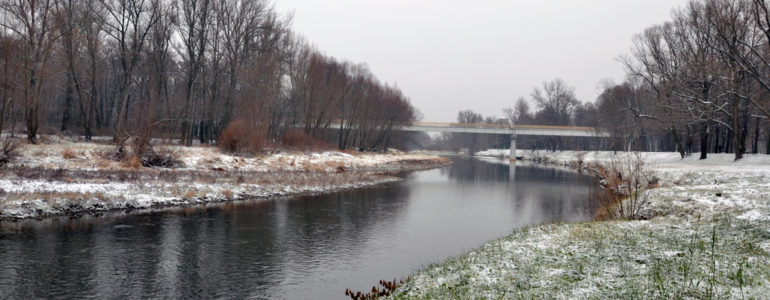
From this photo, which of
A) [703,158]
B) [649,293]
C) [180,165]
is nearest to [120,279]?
[649,293]

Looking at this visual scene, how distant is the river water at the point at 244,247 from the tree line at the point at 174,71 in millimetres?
14702

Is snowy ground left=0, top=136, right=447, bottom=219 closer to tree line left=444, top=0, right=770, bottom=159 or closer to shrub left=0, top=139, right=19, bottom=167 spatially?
shrub left=0, top=139, right=19, bottom=167

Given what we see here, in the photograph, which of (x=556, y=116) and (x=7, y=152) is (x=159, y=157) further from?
A: (x=556, y=116)

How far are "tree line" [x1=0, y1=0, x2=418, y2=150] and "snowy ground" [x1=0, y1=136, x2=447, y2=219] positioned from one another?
3.05m

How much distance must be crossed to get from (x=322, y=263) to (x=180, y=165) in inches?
819

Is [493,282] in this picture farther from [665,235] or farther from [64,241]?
[64,241]

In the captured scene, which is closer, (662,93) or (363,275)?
(363,275)

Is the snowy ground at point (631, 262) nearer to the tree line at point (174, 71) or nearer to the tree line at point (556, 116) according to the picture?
the tree line at point (174, 71)

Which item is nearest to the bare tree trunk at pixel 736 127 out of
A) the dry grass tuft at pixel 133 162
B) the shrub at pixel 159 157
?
Result: the shrub at pixel 159 157

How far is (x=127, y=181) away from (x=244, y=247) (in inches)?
441

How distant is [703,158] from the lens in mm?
39625

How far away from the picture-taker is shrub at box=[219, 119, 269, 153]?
35.5 meters

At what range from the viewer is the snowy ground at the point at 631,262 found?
6543mm

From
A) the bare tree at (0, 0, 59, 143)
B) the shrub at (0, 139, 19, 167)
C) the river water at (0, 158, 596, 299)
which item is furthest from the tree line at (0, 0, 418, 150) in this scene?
the river water at (0, 158, 596, 299)
